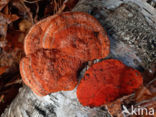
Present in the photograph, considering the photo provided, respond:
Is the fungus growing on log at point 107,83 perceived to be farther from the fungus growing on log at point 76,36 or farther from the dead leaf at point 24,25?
the dead leaf at point 24,25

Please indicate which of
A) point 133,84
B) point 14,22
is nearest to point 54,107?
point 133,84

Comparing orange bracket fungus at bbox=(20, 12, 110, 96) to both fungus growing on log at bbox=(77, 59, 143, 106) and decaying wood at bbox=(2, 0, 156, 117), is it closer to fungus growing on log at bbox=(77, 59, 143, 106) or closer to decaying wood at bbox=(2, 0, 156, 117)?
fungus growing on log at bbox=(77, 59, 143, 106)

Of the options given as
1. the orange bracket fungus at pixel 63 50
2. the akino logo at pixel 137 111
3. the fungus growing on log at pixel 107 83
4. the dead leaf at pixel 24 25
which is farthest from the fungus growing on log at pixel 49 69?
the dead leaf at pixel 24 25

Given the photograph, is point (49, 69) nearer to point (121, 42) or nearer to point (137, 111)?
point (121, 42)

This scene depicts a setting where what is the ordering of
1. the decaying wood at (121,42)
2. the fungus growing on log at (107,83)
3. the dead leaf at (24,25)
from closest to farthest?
the fungus growing on log at (107,83)
the decaying wood at (121,42)
the dead leaf at (24,25)

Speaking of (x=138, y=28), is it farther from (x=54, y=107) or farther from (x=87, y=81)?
(x=54, y=107)

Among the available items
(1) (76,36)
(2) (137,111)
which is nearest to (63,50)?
(1) (76,36)
